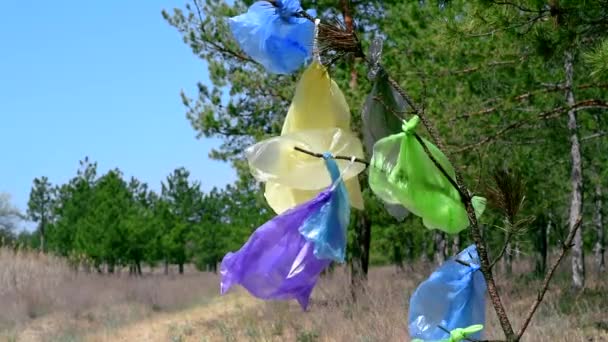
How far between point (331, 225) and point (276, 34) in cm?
67

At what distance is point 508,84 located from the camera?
8648mm

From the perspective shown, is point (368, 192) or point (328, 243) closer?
point (328, 243)

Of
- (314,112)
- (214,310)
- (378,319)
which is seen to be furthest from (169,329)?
(314,112)

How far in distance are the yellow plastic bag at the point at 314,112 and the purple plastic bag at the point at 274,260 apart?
180mm

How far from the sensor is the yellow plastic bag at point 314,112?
2.39 meters

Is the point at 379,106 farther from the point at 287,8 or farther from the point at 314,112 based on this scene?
the point at 287,8

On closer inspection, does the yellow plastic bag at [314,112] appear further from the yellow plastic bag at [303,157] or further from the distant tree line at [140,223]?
the distant tree line at [140,223]

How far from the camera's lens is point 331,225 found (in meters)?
2.14

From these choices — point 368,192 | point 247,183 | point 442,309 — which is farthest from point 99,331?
point 442,309

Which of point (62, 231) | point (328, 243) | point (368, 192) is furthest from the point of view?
point (62, 231)

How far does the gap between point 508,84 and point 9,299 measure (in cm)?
988

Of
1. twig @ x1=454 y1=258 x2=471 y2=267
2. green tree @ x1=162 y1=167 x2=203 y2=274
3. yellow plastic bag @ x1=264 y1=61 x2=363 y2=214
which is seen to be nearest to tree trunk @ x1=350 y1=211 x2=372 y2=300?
yellow plastic bag @ x1=264 y1=61 x2=363 y2=214

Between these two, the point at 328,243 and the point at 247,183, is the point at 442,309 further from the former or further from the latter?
the point at 247,183

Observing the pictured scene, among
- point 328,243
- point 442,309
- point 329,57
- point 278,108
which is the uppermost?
point 278,108
